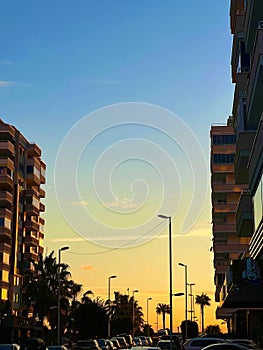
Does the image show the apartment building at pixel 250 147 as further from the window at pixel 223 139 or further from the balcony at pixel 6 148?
the window at pixel 223 139

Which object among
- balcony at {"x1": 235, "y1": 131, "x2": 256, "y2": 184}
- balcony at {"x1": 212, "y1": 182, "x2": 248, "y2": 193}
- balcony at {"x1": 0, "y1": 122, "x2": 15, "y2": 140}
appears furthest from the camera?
balcony at {"x1": 212, "y1": 182, "x2": 248, "y2": 193}

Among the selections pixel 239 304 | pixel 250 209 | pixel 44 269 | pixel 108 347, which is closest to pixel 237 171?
pixel 250 209

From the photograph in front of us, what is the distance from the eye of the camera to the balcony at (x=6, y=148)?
88.8 m

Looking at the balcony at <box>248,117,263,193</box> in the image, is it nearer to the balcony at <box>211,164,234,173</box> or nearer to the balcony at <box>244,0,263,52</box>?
the balcony at <box>244,0,263,52</box>

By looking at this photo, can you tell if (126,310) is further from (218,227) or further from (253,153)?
(253,153)

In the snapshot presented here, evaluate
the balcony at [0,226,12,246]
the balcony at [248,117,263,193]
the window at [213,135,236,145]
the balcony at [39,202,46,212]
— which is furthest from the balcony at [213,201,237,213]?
the balcony at [248,117,263,193]

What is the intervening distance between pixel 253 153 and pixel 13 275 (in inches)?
2493

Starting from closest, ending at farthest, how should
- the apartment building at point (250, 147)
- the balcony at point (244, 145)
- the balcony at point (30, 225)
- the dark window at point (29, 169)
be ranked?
the apartment building at point (250, 147) < the balcony at point (244, 145) < the balcony at point (30, 225) < the dark window at point (29, 169)

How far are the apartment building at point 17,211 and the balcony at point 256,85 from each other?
171ft

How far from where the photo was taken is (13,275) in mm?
88688

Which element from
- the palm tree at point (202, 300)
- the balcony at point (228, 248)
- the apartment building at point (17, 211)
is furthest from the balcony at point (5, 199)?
the palm tree at point (202, 300)

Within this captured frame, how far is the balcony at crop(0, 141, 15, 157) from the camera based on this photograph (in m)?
88.8

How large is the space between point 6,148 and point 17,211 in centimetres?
887

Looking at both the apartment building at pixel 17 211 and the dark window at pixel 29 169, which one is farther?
the dark window at pixel 29 169
